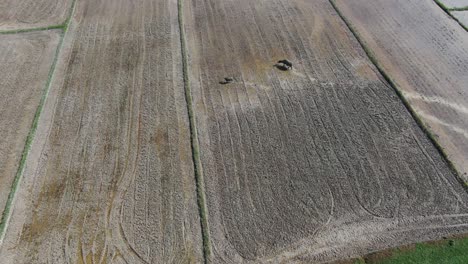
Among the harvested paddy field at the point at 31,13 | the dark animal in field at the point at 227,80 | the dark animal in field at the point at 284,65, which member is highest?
the dark animal in field at the point at 284,65

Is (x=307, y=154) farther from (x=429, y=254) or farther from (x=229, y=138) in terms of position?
(x=429, y=254)

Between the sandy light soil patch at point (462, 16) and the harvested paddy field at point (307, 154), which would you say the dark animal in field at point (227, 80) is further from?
the sandy light soil patch at point (462, 16)

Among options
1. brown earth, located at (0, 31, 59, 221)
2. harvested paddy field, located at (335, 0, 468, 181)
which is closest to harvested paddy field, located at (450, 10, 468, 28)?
harvested paddy field, located at (335, 0, 468, 181)

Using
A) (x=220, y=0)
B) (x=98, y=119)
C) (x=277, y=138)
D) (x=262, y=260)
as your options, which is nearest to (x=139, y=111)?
(x=98, y=119)

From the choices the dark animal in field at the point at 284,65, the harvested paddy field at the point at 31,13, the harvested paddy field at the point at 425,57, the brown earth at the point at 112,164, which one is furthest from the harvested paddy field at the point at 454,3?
the harvested paddy field at the point at 31,13

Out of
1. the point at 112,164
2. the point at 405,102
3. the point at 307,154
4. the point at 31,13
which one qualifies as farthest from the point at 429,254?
the point at 31,13

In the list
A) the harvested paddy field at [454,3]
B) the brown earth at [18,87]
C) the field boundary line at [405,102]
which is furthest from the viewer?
the harvested paddy field at [454,3]
